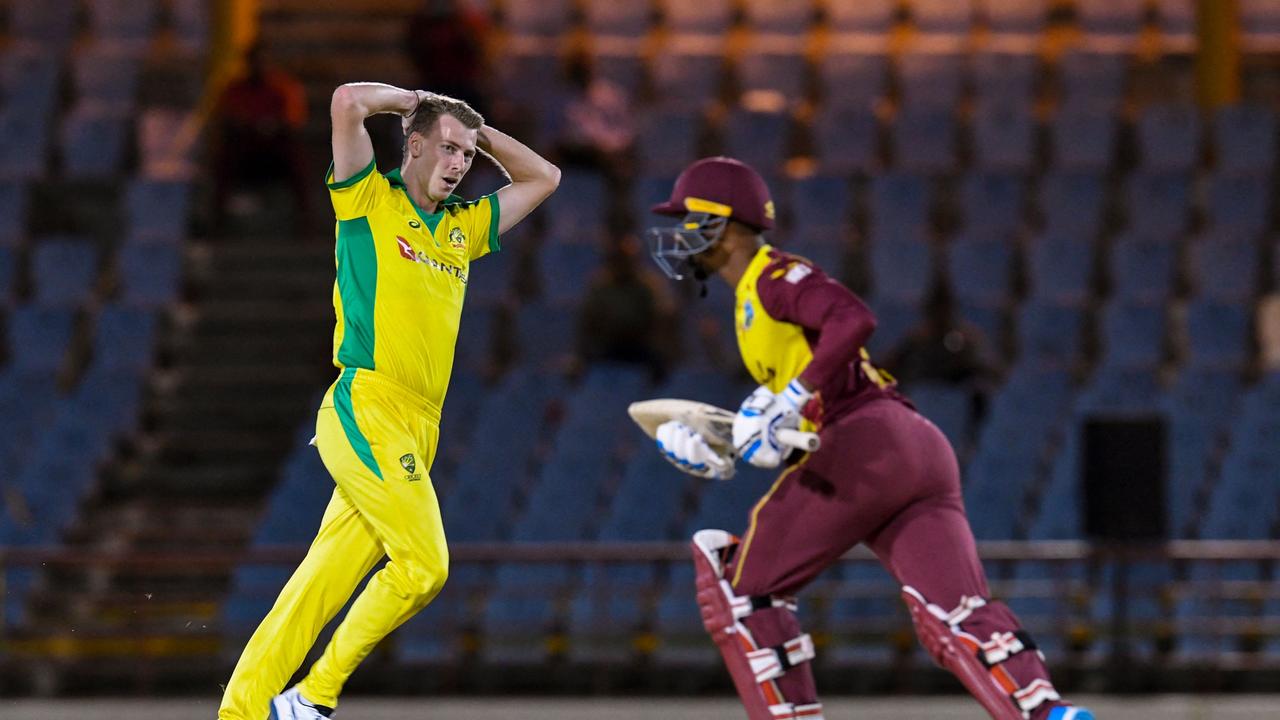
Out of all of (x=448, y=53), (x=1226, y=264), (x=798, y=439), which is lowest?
(x=1226, y=264)

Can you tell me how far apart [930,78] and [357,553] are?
37.5 feet

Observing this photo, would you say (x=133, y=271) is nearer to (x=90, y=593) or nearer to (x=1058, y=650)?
(x=90, y=593)

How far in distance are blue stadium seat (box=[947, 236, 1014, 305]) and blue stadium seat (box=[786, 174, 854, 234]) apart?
0.93m

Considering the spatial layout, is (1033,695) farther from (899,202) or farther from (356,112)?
(899,202)

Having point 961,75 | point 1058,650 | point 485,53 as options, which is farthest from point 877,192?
point 1058,650

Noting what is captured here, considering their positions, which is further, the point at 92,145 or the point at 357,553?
the point at 92,145

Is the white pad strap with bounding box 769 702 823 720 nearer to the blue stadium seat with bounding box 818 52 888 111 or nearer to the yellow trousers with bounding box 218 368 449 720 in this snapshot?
the yellow trousers with bounding box 218 368 449 720

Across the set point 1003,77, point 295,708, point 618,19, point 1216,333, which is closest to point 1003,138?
point 1003,77

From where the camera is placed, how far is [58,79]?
1714 cm

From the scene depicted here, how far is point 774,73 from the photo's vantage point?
55.4 feet

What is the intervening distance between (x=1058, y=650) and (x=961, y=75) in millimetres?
6957

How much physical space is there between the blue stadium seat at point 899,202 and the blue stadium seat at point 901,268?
1.28 feet

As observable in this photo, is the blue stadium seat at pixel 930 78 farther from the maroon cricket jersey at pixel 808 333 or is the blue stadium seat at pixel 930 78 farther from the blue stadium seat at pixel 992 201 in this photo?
the maroon cricket jersey at pixel 808 333

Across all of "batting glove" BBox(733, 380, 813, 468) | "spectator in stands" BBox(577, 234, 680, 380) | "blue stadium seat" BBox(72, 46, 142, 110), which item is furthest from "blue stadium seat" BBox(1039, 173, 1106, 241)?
"batting glove" BBox(733, 380, 813, 468)
